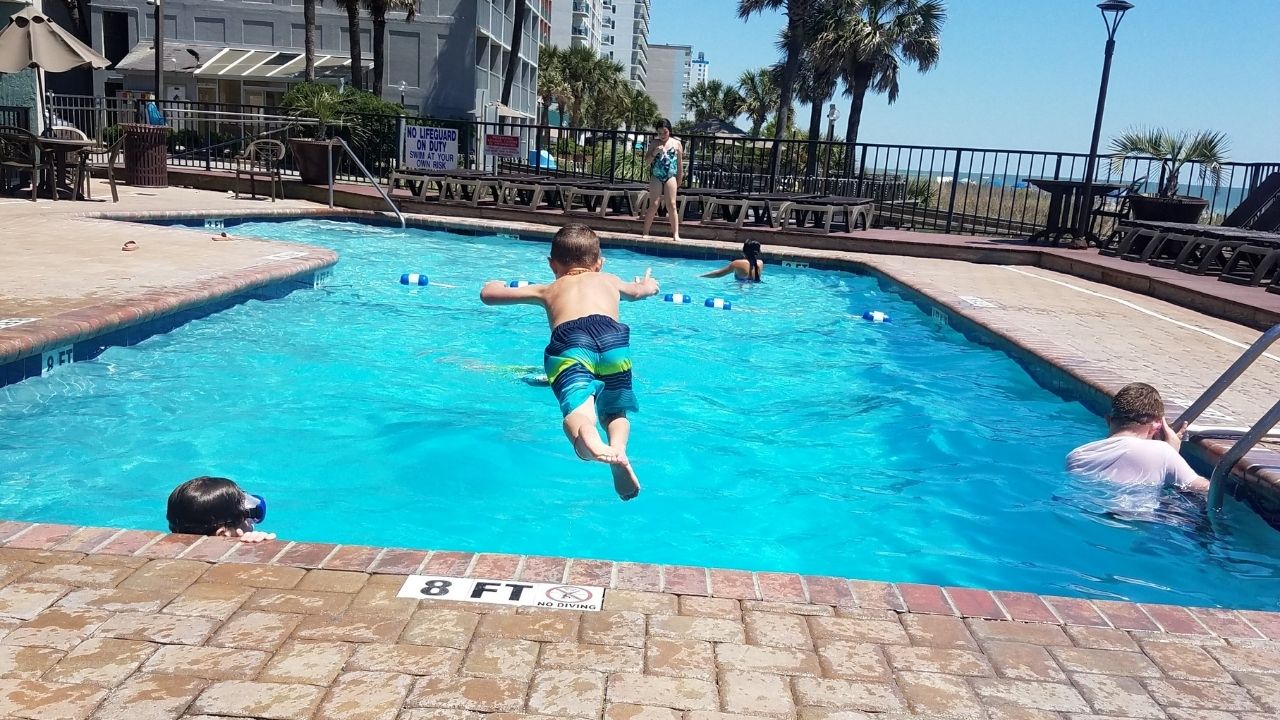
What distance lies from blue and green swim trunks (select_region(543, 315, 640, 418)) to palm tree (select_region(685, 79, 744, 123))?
76342mm

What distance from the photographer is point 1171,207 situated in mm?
13930

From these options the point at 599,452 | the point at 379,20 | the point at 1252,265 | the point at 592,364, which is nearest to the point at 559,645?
the point at 599,452

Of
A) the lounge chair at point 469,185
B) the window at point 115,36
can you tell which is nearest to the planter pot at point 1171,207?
the lounge chair at point 469,185

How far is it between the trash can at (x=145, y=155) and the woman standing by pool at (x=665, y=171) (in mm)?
8965

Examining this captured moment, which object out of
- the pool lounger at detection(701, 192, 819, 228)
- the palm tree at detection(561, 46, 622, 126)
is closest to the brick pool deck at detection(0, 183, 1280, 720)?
the pool lounger at detection(701, 192, 819, 228)

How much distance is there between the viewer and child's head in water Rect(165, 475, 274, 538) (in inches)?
133

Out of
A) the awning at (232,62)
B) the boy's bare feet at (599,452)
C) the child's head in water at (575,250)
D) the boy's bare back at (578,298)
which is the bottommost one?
the boy's bare feet at (599,452)

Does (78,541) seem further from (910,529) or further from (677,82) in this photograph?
(677,82)

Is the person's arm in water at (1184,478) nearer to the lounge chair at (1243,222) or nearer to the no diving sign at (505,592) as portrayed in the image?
the no diving sign at (505,592)

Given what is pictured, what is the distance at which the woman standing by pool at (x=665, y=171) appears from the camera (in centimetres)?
1349

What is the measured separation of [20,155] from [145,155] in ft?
9.90

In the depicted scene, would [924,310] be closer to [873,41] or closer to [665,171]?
[665,171]

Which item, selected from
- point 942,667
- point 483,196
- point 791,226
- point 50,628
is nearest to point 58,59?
point 483,196

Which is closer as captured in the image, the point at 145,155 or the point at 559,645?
the point at 559,645
